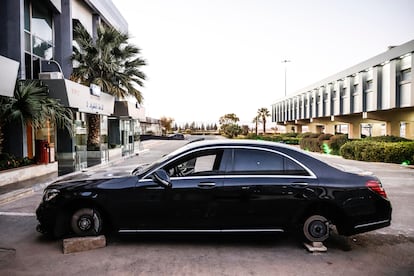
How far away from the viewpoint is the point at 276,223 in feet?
15.5

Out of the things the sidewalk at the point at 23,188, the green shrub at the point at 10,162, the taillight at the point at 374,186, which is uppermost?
the taillight at the point at 374,186

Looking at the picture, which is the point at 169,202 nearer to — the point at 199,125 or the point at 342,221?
the point at 342,221

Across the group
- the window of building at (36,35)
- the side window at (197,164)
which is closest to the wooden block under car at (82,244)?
the side window at (197,164)

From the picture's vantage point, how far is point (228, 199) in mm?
4660

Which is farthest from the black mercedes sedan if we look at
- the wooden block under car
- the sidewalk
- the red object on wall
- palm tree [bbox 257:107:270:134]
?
palm tree [bbox 257:107:270:134]

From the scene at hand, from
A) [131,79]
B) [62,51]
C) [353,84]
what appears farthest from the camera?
[353,84]

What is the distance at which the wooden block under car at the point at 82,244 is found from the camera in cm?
456

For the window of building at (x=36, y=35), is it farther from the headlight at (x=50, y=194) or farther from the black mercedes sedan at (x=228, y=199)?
the black mercedes sedan at (x=228, y=199)

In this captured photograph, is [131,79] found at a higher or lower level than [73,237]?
higher

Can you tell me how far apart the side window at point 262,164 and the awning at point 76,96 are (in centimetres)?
1091

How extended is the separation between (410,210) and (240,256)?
4.81 meters

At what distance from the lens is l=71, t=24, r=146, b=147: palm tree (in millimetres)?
18844

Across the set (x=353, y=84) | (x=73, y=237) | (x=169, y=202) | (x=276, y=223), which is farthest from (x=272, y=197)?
(x=353, y=84)

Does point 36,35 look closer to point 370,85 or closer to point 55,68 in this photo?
point 55,68
